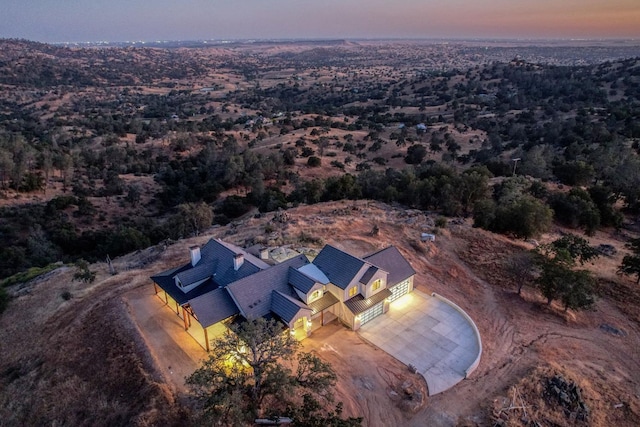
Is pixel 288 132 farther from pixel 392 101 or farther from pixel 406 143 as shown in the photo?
pixel 392 101

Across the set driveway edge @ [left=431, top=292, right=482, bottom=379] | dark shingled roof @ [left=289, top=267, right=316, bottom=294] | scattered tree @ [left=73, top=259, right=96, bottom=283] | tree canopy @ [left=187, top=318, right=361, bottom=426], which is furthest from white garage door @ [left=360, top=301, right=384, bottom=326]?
scattered tree @ [left=73, top=259, right=96, bottom=283]

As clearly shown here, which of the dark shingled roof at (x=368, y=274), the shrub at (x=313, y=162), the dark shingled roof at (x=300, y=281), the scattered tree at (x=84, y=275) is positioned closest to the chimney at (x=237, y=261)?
the dark shingled roof at (x=300, y=281)

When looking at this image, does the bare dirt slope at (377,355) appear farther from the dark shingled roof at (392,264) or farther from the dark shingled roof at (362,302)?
the dark shingled roof at (392,264)

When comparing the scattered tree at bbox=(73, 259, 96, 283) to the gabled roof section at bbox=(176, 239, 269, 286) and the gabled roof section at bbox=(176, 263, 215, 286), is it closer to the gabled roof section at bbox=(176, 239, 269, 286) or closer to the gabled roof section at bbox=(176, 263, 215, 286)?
the gabled roof section at bbox=(176, 239, 269, 286)

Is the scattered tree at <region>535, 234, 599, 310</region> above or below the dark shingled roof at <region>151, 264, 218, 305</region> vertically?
below

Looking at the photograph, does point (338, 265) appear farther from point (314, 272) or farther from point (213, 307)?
point (213, 307)

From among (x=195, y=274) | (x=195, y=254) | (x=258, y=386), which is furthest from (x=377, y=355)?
(x=195, y=254)
